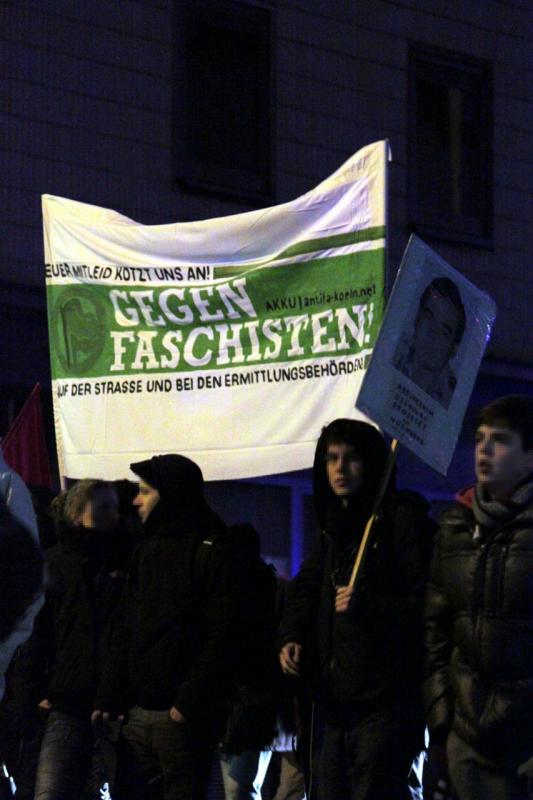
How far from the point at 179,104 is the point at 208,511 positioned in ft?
23.9

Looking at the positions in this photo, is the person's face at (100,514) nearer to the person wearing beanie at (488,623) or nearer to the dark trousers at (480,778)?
the person wearing beanie at (488,623)

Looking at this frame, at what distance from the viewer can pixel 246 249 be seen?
9.23 meters

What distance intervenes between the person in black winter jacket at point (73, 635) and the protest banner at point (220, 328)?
0.68m

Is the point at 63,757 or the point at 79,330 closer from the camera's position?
the point at 63,757

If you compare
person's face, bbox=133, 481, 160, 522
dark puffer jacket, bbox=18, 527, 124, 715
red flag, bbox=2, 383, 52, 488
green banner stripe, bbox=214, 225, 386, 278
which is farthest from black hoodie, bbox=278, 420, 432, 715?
red flag, bbox=2, 383, 52, 488

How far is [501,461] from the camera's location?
21.1ft

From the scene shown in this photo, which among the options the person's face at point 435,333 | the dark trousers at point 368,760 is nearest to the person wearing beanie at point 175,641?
the dark trousers at point 368,760

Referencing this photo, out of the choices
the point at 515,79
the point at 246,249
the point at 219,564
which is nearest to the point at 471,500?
the point at 219,564

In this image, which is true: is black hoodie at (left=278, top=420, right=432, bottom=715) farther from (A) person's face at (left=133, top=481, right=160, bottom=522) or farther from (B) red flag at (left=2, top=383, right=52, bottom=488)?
(B) red flag at (left=2, top=383, right=52, bottom=488)

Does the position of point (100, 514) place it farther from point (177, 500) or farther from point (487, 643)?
point (487, 643)

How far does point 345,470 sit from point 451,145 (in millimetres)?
9736

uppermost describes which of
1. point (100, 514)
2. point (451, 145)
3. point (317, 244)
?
point (451, 145)

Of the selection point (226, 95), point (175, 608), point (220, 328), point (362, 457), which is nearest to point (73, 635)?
point (175, 608)

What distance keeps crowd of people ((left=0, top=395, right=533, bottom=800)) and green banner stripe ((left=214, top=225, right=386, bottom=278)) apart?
1267 millimetres
